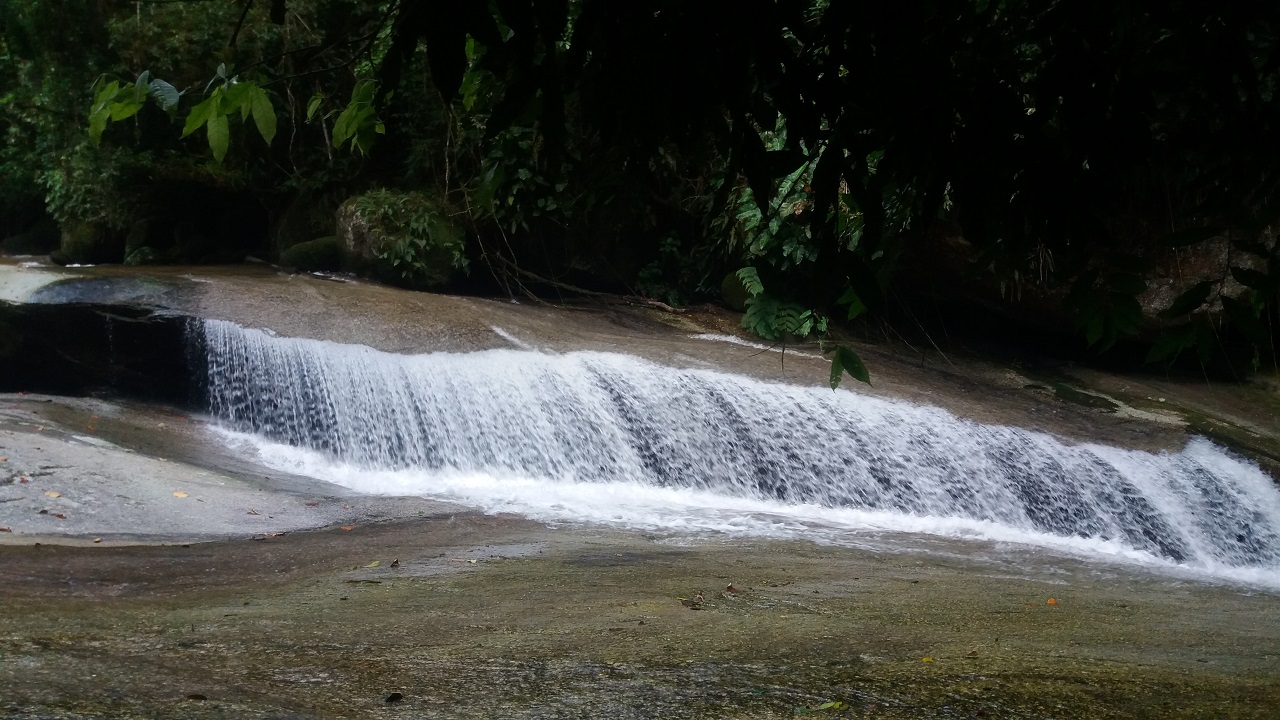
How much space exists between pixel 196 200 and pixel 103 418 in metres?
6.67

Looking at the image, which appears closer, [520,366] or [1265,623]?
[1265,623]

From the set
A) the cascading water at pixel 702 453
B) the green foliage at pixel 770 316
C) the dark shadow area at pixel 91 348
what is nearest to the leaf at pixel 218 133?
the cascading water at pixel 702 453

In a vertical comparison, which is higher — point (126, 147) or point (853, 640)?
point (126, 147)

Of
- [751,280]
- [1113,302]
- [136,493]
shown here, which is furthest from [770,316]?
[1113,302]

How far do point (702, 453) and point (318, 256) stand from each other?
716 cm

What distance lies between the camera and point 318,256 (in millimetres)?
13688

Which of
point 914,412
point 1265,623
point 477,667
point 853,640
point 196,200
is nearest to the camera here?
point 477,667

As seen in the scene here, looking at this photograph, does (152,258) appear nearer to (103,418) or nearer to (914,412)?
(103,418)

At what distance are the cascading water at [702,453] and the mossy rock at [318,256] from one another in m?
3.99

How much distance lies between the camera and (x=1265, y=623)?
389 cm

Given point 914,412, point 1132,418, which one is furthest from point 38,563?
point 1132,418

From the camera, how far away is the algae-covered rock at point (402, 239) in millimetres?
12695

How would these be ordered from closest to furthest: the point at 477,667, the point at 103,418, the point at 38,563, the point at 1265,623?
the point at 477,667 < the point at 1265,623 < the point at 38,563 < the point at 103,418

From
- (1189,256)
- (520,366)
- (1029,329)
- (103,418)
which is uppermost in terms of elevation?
(1189,256)
